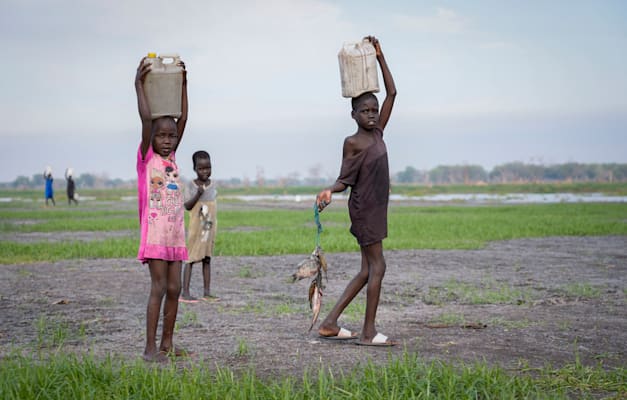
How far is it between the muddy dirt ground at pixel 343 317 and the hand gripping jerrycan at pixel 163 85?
184 cm

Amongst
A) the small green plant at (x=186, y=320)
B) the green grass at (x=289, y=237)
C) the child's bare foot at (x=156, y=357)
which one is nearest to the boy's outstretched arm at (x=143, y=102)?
the child's bare foot at (x=156, y=357)

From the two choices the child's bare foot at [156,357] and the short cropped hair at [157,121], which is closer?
the child's bare foot at [156,357]

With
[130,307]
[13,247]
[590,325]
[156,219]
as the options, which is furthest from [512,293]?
[13,247]

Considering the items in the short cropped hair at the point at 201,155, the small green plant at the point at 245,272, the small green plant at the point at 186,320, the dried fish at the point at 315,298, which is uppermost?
the short cropped hair at the point at 201,155

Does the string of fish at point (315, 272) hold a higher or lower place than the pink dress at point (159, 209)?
lower

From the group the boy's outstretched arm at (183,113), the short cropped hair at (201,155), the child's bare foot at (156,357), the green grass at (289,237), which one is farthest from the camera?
the green grass at (289,237)

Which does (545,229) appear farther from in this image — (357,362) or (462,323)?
(357,362)

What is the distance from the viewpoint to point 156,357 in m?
5.19

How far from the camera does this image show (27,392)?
429 cm

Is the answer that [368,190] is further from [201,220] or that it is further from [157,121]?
[201,220]

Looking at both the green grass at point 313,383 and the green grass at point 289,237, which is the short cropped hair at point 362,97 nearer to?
the green grass at point 313,383

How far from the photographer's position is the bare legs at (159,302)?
5297 millimetres

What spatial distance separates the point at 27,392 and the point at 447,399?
8.11 feet

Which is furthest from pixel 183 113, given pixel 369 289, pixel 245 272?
pixel 245 272
